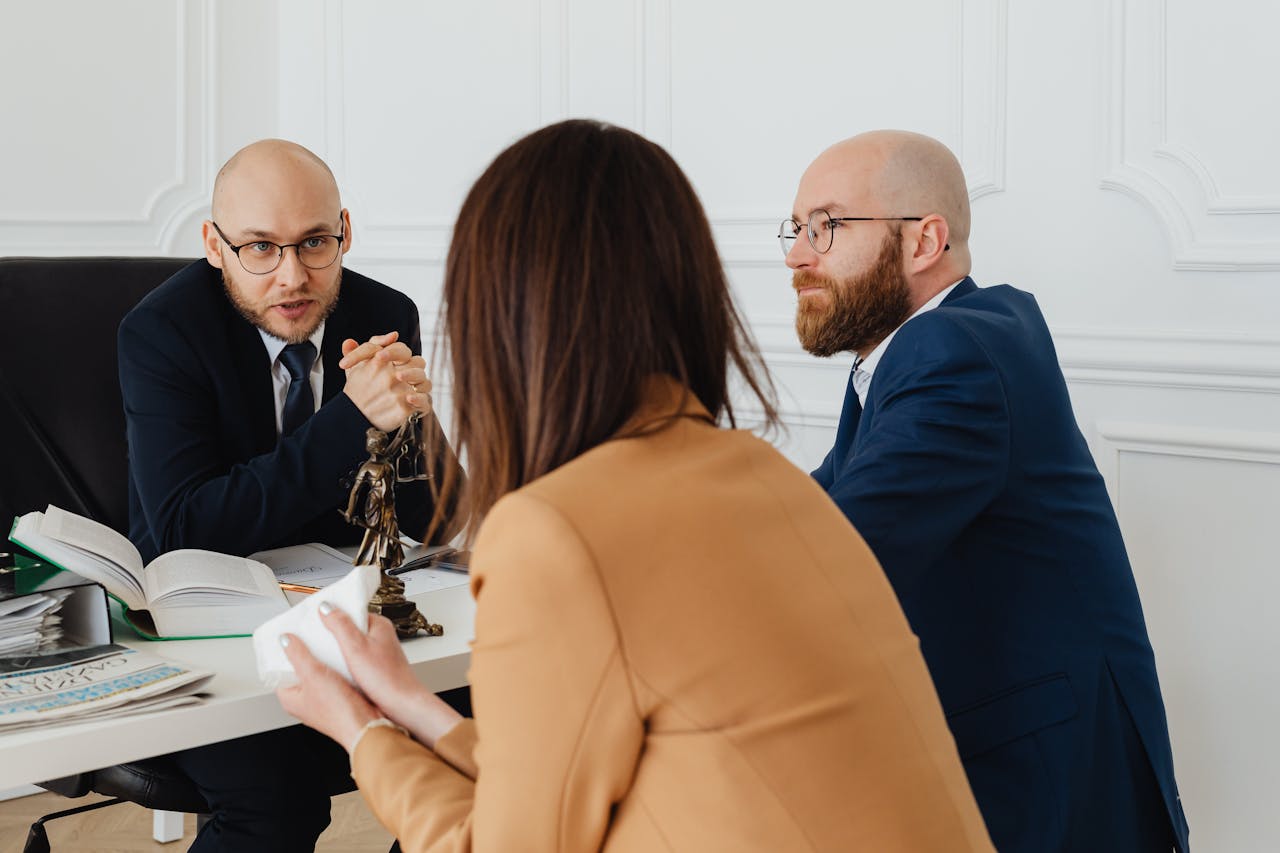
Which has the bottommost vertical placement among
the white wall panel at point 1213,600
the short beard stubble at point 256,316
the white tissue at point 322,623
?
the white wall panel at point 1213,600

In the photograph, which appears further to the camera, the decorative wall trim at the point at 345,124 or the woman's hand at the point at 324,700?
the decorative wall trim at the point at 345,124

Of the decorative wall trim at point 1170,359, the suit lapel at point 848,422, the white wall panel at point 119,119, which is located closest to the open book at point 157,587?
the suit lapel at point 848,422

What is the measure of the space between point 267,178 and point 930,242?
1132mm

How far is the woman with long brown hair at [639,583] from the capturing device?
919 millimetres

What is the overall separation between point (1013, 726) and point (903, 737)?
0.73 meters

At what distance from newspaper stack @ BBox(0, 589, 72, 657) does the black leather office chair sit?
0.83 m

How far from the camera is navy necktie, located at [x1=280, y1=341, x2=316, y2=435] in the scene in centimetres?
223

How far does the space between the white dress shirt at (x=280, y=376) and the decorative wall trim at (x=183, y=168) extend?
5.11ft

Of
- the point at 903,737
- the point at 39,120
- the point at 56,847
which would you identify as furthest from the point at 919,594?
the point at 39,120

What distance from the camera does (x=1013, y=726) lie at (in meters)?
1.66

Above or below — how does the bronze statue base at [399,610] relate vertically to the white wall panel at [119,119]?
below

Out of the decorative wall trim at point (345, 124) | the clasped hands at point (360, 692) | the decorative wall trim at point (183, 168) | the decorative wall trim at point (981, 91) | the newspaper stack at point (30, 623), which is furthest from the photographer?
the decorative wall trim at point (183, 168)

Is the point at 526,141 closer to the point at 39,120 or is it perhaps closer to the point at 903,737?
the point at 903,737

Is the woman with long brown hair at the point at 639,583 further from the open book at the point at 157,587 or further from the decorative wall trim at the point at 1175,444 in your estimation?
the decorative wall trim at the point at 1175,444
